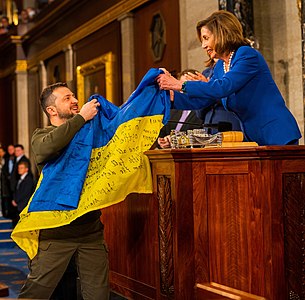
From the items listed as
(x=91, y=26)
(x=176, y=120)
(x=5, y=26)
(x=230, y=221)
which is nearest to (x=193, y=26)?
(x=176, y=120)

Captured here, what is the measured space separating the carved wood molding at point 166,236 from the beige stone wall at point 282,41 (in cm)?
336

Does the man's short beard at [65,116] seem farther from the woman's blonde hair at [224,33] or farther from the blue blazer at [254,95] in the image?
the woman's blonde hair at [224,33]

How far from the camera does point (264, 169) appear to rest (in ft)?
10.6

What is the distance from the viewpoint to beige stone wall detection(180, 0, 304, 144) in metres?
7.00

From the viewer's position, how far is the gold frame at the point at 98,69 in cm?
1132

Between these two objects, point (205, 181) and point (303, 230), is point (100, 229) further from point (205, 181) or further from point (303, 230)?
point (303, 230)

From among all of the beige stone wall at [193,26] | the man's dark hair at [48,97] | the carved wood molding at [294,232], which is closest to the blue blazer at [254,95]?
the carved wood molding at [294,232]

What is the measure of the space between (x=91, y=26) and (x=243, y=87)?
881cm

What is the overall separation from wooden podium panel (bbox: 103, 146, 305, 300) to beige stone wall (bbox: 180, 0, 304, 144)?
3.45 metres

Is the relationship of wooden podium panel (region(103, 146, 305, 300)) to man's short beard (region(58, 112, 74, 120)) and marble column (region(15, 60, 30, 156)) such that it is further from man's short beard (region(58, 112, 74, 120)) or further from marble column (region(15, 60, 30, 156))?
marble column (region(15, 60, 30, 156))

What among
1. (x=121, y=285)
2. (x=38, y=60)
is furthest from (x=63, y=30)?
(x=121, y=285)

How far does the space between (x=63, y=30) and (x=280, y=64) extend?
298 inches

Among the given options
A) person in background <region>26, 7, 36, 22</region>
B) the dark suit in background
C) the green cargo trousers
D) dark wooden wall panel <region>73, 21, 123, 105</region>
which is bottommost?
the green cargo trousers

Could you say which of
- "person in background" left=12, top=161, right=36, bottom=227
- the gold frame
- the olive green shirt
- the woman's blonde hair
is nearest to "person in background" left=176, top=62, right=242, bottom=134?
the woman's blonde hair
